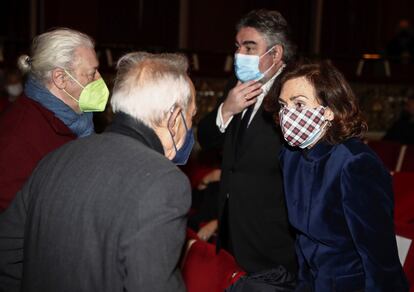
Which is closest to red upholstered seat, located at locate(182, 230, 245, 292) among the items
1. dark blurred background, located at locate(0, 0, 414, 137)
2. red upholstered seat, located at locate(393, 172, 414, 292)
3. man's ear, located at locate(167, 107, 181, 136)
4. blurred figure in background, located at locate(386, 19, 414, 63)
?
man's ear, located at locate(167, 107, 181, 136)

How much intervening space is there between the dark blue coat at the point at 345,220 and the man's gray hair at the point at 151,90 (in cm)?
57

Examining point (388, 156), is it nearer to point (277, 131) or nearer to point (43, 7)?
point (277, 131)

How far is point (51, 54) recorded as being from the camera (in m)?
2.16

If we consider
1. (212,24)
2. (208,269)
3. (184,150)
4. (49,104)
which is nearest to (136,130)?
(184,150)

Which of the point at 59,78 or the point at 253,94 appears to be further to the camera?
the point at 253,94

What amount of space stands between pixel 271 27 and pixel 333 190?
1.13 meters

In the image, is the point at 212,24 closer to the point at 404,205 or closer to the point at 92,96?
the point at 404,205

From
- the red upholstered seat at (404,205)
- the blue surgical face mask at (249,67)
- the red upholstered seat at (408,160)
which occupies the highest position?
the blue surgical face mask at (249,67)

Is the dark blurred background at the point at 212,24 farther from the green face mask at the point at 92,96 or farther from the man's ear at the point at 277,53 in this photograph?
the green face mask at the point at 92,96

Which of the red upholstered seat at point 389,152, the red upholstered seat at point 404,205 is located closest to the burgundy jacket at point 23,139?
the red upholstered seat at point 404,205

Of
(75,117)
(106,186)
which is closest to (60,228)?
(106,186)

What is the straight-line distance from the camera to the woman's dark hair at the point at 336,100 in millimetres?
1875

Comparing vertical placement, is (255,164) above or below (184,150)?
below

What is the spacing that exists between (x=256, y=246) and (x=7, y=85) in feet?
15.0
